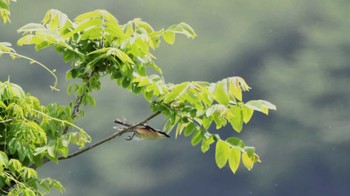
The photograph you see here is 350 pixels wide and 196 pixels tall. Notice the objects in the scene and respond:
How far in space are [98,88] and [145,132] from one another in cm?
35

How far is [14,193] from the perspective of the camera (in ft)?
11.4

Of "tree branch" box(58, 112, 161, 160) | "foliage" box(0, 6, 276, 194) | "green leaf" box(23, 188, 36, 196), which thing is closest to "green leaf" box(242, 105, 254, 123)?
"foliage" box(0, 6, 276, 194)

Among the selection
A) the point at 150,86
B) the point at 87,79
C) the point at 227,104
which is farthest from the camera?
the point at 87,79

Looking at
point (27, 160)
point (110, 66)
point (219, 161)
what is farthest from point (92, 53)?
point (219, 161)

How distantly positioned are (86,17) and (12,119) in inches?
24.6

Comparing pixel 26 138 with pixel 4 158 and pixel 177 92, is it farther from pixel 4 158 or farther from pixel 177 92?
pixel 177 92

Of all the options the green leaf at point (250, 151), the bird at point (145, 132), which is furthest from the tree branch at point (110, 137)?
the green leaf at point (250, 151)

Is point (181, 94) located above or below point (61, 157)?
above

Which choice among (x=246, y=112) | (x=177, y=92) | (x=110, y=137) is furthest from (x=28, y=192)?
(x=246, y=112)

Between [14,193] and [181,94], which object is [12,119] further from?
[181,94]

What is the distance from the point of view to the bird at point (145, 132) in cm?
383

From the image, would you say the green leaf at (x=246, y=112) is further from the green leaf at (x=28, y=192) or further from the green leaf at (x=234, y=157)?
the green leaf at (x=28, y=192)

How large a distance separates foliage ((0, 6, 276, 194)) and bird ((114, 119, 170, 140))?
0.07 meters

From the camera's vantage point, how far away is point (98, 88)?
389 cm
